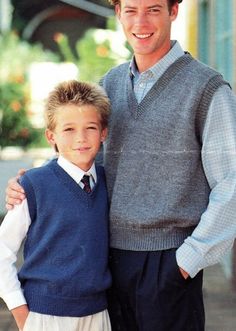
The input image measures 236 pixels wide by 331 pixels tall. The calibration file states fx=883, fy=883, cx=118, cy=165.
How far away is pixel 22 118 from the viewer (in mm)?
11852

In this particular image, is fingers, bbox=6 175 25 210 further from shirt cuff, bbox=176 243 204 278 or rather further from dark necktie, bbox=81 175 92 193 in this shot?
shirt cuff, bbox=176 243 204 278

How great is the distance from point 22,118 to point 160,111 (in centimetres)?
880

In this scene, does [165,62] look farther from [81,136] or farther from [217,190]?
[217,190]

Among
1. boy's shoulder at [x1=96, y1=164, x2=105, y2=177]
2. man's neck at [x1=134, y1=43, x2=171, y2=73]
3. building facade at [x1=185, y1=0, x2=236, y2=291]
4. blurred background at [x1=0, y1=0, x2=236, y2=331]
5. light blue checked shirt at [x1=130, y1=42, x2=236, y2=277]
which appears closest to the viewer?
light blue checked shirt at [x1=130, y1=42, x2=236, y2=277]

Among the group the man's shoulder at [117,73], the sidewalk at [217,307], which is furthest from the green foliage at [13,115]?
the man's shoulder at [117,73]

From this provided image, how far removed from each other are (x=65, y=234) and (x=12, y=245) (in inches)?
8.4

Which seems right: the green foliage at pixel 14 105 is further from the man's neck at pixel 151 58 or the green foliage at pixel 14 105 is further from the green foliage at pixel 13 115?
the man's neck at pixel 151 58

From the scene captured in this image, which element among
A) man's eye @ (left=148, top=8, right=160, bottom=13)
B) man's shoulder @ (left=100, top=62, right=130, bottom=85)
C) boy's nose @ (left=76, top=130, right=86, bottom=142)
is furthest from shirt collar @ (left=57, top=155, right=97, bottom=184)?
man's eye @ (left=148, top=8, right=160, bottom=13)

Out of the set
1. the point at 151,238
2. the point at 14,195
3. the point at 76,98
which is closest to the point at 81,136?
the point at 76,98

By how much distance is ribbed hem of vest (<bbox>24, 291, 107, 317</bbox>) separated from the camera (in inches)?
126

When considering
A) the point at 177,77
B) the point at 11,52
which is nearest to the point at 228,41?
the point at 177,77

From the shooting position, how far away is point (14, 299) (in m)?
3.24

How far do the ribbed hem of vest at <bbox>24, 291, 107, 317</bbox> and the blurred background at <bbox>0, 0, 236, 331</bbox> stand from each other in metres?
2.61

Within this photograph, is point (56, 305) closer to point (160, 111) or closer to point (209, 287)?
point (160, 111)
